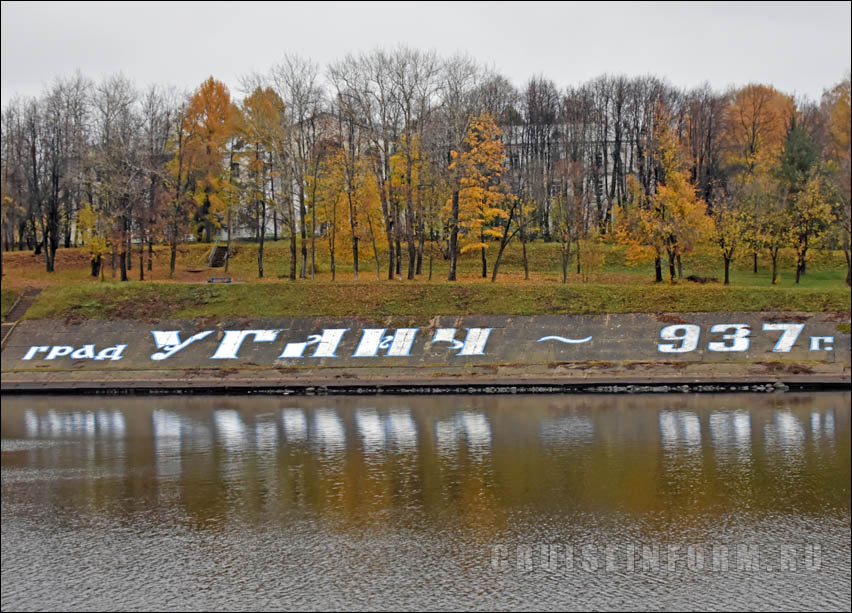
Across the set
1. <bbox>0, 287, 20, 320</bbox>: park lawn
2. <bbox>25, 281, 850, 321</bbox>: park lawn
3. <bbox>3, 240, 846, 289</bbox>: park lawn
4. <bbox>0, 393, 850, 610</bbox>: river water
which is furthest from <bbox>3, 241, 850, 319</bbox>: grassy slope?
<bbox>0, 393, 850, 610</bbox>: river water

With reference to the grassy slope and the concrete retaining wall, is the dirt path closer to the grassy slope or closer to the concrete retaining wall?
the grassy slope

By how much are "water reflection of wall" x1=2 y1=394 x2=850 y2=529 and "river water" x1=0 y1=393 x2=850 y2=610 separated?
4.7 inches

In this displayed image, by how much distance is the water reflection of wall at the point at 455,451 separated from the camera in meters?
23.3

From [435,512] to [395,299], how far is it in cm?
3415

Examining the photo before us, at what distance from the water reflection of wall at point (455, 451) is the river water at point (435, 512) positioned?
0.12 m

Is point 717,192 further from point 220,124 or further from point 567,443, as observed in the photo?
point 567,443

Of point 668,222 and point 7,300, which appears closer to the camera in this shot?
point 7,300

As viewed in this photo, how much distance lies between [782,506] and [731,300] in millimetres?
32305

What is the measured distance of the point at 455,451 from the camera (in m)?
29.6

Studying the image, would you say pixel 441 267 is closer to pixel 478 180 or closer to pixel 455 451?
pixel 478 180

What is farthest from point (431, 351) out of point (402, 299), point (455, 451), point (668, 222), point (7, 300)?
point (7, 300)

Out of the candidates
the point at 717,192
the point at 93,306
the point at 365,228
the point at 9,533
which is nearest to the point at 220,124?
the point at 365,228

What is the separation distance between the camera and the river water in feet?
57.0

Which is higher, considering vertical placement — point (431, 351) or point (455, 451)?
point (431, 351)
